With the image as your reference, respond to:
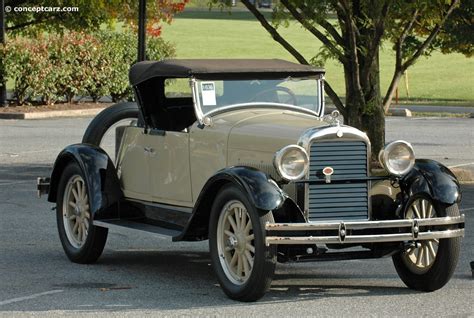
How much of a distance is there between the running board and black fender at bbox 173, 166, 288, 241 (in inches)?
7.6

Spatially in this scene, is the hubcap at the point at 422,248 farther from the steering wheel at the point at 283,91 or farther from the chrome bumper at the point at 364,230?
the steering wheel at the point at 283,91

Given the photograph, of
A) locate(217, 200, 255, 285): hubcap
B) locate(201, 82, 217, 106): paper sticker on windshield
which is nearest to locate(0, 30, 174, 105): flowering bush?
locate(201, 82, 217, 106): paper sticker on windshield

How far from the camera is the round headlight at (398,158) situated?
900 centimetres

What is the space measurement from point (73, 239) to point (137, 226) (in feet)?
2.77

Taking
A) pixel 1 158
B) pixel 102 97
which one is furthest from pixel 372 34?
pixel 102 97

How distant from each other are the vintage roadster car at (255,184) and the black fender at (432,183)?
0.03 ft

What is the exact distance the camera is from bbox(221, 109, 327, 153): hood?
8.95 m

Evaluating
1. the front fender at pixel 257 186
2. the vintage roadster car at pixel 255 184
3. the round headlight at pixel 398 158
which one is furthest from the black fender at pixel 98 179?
the round headlight at pixel 398 158

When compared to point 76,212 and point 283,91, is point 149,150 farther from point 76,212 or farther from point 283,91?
point 283,91

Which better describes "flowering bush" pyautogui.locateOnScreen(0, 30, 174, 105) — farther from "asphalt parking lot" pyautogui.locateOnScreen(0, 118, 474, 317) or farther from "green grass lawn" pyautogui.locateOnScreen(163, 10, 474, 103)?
"asphalt parking lot" pyautogui.locateOnScreen(0, 118, 474, 317)

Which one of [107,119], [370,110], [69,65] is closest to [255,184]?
[107,119]

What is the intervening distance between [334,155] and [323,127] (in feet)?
0.70

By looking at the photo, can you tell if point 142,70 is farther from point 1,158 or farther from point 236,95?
point 1,158

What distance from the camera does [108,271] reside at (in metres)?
9.91
